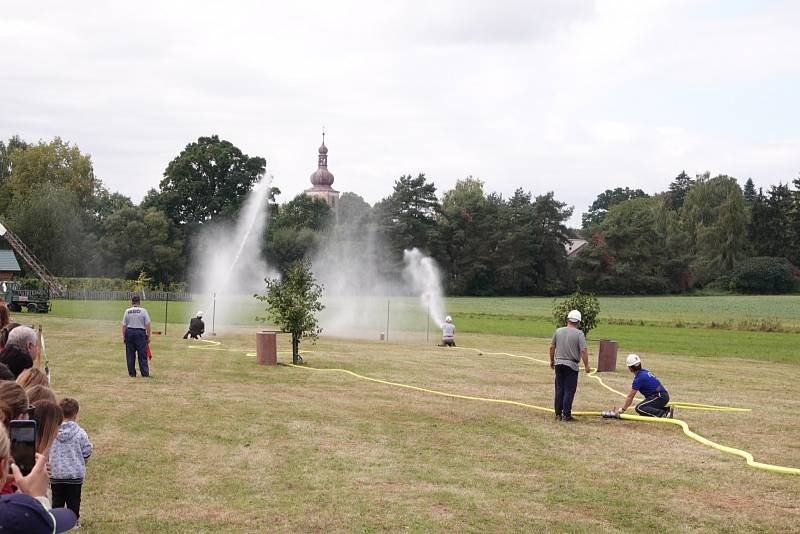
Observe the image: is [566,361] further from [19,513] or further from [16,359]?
[19,513]

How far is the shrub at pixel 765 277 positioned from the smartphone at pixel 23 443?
404ft

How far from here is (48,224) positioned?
314ft

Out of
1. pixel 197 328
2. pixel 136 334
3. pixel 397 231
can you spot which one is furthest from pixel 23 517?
pixel 397 231

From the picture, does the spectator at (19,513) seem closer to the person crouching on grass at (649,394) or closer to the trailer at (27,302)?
the person crouching on grass at (649,394)

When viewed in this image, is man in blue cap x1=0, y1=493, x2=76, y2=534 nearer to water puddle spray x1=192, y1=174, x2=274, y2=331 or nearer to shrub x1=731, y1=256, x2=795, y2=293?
water puddle spray x1=192, y1=174, x2=274, y2=331

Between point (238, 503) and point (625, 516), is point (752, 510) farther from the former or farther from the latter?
point (238, 503)

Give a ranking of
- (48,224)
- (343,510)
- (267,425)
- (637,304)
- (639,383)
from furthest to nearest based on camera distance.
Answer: (637,304), (48,224), (639,383), (267,425), (343,510)

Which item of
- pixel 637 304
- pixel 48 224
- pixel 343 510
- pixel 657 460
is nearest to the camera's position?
pixel 343 510

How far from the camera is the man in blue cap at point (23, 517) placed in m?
5.05

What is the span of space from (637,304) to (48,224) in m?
62.9

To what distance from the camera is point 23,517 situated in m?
5.10

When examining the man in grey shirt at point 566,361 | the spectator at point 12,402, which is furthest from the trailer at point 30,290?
the spectator at point 12,402

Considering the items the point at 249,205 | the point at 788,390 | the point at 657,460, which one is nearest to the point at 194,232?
the point at 249,205

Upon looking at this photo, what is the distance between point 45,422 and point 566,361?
11387 mm
